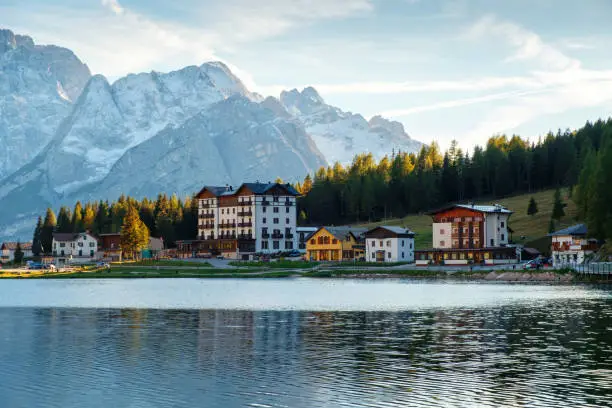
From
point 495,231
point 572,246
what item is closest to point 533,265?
point 572,246

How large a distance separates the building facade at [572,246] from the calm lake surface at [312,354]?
191 feet

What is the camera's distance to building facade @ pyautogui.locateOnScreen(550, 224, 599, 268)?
14438cm

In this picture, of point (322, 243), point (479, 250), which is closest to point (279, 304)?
point (479, 250)

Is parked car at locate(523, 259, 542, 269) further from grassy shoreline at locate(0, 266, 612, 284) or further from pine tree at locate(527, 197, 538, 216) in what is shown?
pine tree at locate(527, 197, 538, 216)

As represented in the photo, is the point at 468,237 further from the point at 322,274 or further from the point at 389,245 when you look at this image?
the point at 322,274

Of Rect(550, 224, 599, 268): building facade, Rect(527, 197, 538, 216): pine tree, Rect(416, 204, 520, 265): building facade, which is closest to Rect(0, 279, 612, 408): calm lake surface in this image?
Rect(550, 224, 599, 268): building facade

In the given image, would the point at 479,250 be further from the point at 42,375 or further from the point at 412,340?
the point at 42,375

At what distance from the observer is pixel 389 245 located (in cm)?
17762

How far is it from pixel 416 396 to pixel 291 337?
21167mm

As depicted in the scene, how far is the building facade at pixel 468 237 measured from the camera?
165500 mm

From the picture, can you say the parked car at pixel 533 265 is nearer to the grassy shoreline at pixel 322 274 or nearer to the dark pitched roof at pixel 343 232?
the grassy shoreline at pixel 322 274

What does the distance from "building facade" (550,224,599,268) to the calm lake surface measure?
5817 cm

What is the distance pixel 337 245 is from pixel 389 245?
1538 centimetres

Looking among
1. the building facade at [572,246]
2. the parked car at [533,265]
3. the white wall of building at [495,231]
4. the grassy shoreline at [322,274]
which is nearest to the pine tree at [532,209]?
the white wall of building at [495,231]
